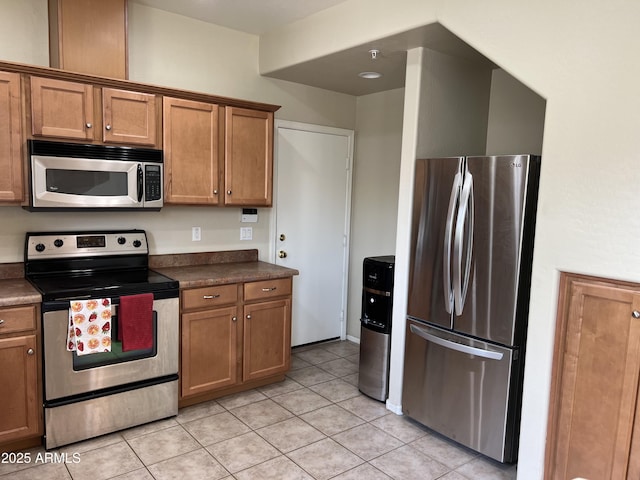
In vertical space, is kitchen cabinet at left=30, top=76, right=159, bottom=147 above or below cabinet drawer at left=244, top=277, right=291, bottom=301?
above

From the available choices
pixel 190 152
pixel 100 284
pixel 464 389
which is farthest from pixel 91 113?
pixel 464 389

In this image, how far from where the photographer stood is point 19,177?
106 inches

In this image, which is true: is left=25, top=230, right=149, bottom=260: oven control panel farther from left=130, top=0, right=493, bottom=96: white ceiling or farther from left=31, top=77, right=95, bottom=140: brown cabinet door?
left=130, top=0, right=493, bottom=96: white ceiling

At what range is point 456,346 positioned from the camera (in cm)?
278

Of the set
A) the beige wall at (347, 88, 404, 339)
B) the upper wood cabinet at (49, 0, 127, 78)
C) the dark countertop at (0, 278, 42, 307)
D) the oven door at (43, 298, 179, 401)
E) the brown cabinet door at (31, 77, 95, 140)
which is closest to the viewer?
the dark countertop at (0, 278, 42, 307)

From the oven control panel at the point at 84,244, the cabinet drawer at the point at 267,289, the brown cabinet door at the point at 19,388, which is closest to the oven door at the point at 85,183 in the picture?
the oven control panel at the point at 84,244

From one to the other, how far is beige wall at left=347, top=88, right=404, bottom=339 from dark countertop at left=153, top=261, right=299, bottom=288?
1.19 meters

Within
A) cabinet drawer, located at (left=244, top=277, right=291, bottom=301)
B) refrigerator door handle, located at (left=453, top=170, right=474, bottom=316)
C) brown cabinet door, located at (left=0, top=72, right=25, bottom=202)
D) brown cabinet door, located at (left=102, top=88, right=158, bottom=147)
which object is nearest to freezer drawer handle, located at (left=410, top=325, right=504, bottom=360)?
refrigerator door handle, located at (left=453, top=170, right=474, bottom=316)

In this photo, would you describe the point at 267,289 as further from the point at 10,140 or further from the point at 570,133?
the point at 570,133

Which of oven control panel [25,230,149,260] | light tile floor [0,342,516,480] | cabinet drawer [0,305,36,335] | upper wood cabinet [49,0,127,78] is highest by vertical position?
upper wood cabinet [49,0,127,78]

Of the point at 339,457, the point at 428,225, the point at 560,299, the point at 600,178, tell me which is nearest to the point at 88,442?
the point at 339,457

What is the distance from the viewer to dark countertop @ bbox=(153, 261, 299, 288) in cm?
313

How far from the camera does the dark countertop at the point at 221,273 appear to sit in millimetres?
3127

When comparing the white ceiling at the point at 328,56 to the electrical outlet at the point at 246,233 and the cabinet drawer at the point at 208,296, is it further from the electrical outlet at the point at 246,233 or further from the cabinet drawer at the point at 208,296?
the cabinet drawer at the point at 208,296
